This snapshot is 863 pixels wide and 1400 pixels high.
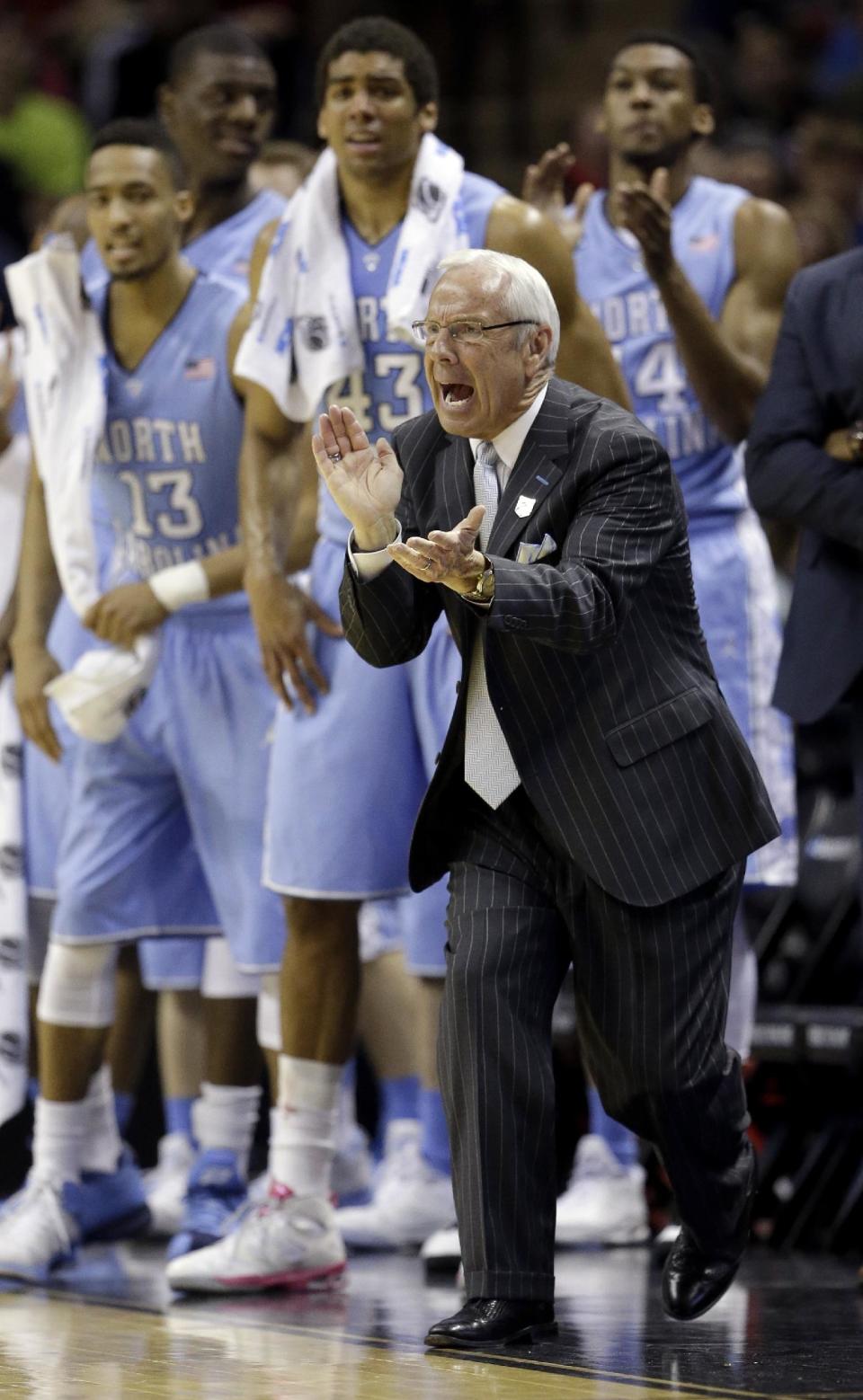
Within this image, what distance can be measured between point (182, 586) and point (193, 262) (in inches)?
48.1

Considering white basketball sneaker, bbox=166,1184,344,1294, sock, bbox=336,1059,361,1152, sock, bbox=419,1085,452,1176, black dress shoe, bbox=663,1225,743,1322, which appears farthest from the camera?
sock, bbox=336,1059,361,1152

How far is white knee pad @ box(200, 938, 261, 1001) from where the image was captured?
5727mm

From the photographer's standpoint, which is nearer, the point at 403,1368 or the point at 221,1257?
the point at 403,1368

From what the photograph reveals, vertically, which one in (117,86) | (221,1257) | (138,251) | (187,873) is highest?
(117,86)

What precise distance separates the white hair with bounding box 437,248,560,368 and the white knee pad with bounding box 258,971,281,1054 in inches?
74.8

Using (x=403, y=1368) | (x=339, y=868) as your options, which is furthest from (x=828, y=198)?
(x=403, y=1368)

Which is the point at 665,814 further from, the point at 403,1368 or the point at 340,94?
the point at 340,94

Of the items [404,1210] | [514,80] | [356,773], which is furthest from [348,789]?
[514,80]

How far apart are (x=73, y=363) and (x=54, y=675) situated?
708mm

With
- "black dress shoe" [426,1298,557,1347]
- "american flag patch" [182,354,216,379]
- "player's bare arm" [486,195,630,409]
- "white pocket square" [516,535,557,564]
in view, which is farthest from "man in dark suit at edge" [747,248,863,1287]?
"american flag patch" [182,354,216,379]

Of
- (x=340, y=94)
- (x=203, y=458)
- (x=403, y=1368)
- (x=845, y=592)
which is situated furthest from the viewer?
(x=203, y=458)

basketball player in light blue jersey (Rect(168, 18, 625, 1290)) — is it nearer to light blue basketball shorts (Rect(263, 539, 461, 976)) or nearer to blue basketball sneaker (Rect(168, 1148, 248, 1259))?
light blue basketball shorts (Rect(263, 539, 461, 976))

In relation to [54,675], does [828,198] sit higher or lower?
higher

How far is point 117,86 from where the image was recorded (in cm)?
1037
